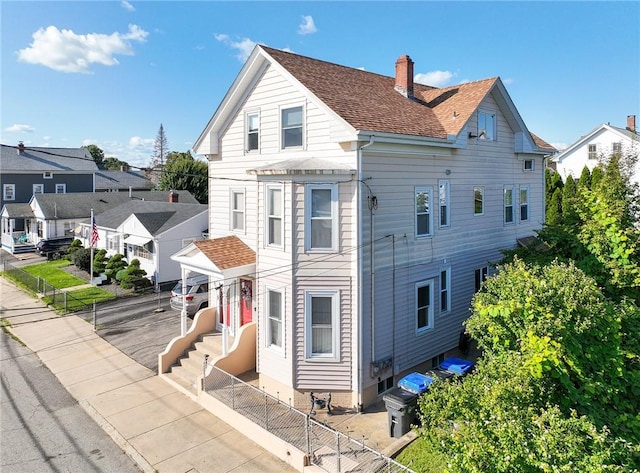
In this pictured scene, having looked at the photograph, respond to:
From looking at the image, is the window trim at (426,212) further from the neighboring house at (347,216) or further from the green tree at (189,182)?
the green tree at (189,182)

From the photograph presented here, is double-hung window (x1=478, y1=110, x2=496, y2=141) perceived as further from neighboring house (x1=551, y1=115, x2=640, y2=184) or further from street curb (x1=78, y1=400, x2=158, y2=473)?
neighboring house (x1=551, y1=115, x2=640, y2=184)

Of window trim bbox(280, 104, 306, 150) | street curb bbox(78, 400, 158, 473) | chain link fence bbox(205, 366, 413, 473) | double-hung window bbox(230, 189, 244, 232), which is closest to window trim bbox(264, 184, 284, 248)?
window trim bbox(280, 104, 306, 150)

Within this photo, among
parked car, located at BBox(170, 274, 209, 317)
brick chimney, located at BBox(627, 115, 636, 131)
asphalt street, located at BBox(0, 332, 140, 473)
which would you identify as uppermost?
brick chimney, located at BBox(627, 115, 636, 131)

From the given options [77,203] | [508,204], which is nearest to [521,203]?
[508,204]

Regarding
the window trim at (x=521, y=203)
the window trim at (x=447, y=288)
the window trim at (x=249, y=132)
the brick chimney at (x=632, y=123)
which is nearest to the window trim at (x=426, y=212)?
the window trim at (x=447, y=288)

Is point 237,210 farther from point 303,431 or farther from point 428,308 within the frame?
point 303,431
